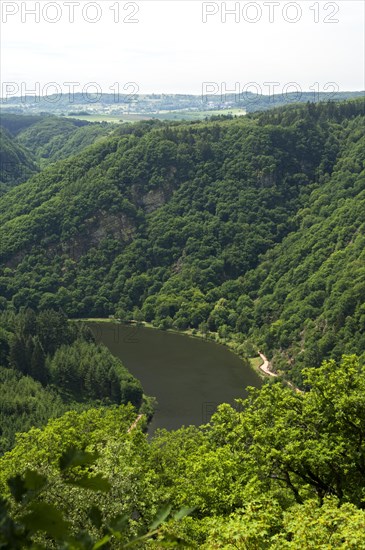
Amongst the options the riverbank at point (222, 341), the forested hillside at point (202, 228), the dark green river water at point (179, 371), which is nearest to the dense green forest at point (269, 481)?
the dark green river water at point (179, 371)

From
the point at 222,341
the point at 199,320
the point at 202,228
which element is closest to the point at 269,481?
the point at 222,341

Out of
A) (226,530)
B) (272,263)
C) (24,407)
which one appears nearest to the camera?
(226,530)

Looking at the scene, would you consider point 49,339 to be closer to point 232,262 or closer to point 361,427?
point 232,262

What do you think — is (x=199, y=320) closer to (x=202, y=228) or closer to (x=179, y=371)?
(x=179, y=371)

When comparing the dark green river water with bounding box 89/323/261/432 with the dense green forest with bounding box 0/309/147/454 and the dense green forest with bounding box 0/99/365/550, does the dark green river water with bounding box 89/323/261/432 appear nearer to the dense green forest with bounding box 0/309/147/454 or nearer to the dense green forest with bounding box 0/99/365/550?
the dense green forest with bounding box 0/99/365/550

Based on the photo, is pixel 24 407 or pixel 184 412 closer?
pixel 24 407

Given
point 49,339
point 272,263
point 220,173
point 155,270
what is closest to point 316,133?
point 220,173

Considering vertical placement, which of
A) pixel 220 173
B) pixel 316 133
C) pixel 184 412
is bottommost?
pixel 184 412
